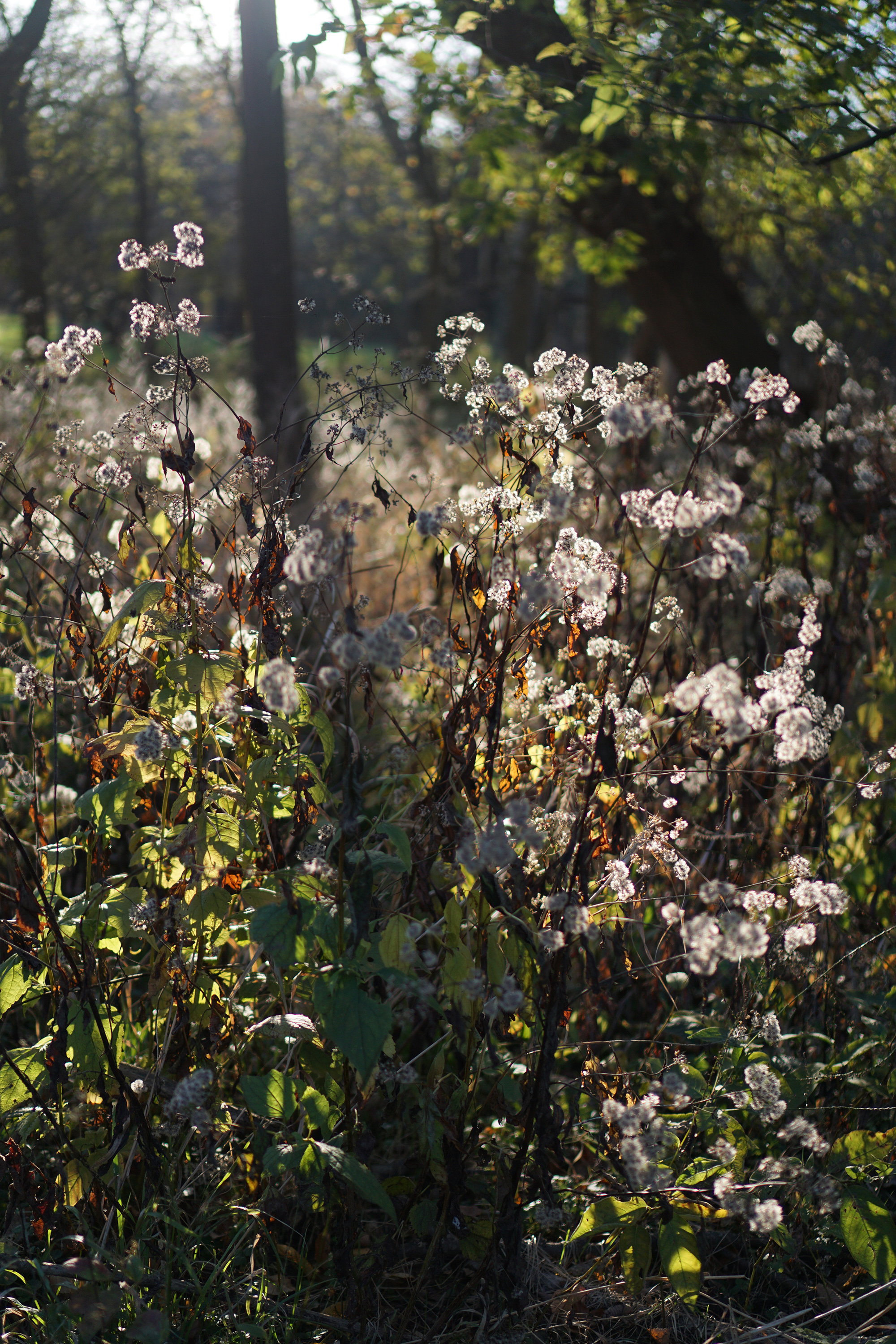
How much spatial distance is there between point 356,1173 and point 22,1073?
66 cm

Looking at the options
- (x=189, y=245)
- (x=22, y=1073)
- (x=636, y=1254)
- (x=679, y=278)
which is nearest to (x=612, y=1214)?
(x=636, y=1254)

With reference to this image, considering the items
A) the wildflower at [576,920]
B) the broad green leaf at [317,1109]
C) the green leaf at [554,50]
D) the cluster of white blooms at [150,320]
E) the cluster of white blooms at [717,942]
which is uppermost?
the green leaf at [554,50]

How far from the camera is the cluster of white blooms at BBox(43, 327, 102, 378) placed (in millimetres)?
1958

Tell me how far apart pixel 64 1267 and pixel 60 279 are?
22.5m

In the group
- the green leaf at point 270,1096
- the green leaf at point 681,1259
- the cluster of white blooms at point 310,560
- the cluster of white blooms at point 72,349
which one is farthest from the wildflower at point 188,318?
the green leaf at point 681,1259

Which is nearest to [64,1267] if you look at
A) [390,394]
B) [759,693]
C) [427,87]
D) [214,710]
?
[214,710]

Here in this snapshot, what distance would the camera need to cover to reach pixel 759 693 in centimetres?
295

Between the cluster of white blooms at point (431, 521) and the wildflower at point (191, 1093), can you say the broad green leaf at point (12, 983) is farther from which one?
the cluster of white blooms at point (431, 521)

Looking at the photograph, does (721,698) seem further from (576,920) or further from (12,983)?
(12,983)

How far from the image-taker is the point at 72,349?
2.00 meters

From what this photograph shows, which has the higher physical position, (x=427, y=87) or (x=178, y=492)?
(x=427, y=87)

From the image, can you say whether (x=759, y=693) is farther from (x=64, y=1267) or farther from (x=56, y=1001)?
(x=64, y=1267)

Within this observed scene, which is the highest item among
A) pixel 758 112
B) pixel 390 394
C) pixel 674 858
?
pixel 758 112

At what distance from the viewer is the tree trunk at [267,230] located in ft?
23.8
